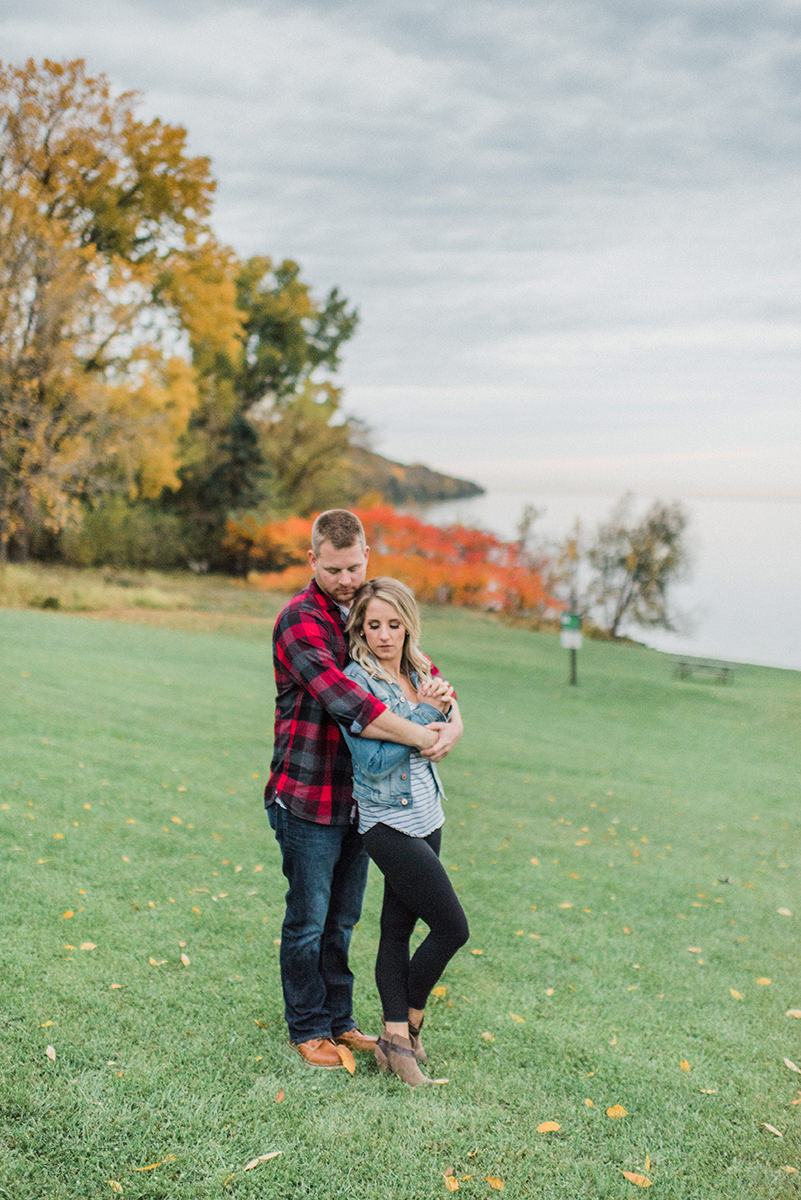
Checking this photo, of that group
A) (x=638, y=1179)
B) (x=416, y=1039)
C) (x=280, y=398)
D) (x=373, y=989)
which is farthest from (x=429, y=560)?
(x=638, y=1179)

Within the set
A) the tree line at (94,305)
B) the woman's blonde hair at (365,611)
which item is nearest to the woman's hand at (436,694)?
the woman's blonde hair at (365,611)

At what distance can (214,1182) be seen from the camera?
8.70 ft

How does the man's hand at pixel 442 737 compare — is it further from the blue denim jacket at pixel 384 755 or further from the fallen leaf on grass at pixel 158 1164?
the fallen leaf on grass at pixel 158 1164

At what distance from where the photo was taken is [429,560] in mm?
34312

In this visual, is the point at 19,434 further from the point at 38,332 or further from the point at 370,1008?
the point at 370,1008

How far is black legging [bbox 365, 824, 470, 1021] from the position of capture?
10.0 feet

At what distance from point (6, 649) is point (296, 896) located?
34.7ft

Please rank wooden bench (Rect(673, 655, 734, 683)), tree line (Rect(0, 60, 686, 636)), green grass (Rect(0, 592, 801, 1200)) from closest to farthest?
green grass (Rect(0, 592, 801, 1200)), tree line (Rect(0, 60, 686, 636)), wooden bench (Rect(673, 655, 734, 683))

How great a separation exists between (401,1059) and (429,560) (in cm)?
3122

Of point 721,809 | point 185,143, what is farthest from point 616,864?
point 185,143

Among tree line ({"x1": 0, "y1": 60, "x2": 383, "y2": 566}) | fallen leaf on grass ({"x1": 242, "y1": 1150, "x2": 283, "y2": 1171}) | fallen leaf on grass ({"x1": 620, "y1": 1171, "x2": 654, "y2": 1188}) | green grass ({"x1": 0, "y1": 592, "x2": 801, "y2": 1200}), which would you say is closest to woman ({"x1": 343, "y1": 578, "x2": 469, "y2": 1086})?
green grass ({"x1": 0, "y1": 592, "x2": 801, "y2": 1200})

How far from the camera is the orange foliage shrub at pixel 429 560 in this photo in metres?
33.5

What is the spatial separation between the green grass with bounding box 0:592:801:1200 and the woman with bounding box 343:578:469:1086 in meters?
0.42

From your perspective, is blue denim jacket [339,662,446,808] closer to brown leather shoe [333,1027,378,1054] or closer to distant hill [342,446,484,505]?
brown leather shoe [333,1027,378,1054]
